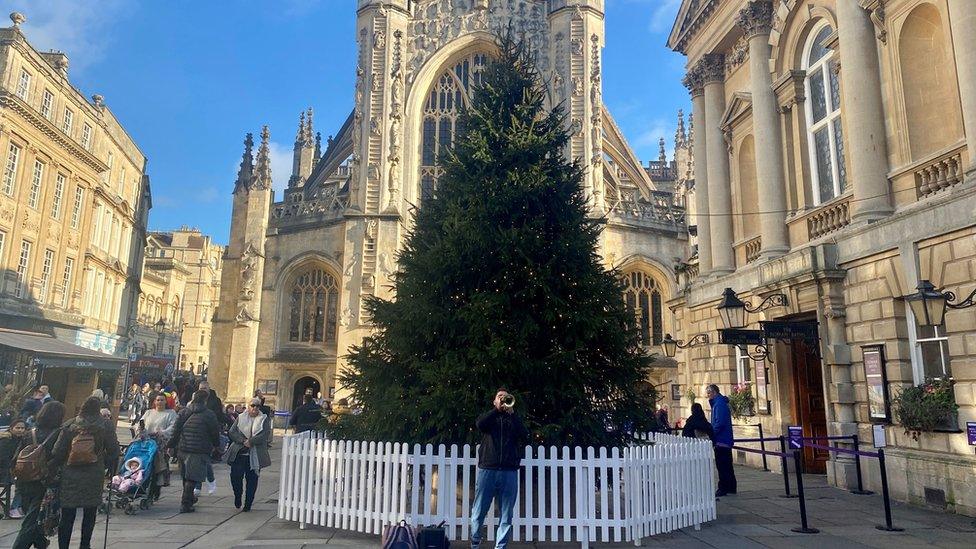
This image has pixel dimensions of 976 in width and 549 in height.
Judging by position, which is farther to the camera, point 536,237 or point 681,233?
point 681,233

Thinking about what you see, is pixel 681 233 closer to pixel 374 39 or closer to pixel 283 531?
pixel 374 39

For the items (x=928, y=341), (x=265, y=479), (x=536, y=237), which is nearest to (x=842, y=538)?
(x=928, y=341)

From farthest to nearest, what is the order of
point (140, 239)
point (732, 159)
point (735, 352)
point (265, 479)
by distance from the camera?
1. point (140, 239)
2. point (732, 159)
3. point (735, 352)
4. point (265, 479)

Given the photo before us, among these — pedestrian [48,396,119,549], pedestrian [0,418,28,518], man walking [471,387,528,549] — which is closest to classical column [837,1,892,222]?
man walking [471,387,528,549]

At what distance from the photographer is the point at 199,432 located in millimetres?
8492

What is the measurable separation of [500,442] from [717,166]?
39.5 feet

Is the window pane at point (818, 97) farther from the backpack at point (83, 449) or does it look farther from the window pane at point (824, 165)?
the backpack at point (83, 449)

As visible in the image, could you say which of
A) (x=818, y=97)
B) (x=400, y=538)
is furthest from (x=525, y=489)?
(x=818, y=97)

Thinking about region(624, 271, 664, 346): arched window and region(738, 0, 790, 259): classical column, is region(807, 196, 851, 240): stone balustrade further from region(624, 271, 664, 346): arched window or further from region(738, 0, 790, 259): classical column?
region(624, 271, 664, 346): arched window

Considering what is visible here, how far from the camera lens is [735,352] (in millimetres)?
14078

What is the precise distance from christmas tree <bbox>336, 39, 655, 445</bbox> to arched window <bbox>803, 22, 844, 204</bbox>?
21.0ft

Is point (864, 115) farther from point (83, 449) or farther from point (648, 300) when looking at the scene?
point (648, 300)

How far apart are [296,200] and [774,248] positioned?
23475 millimetres

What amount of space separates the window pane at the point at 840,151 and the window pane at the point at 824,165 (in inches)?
8.1
